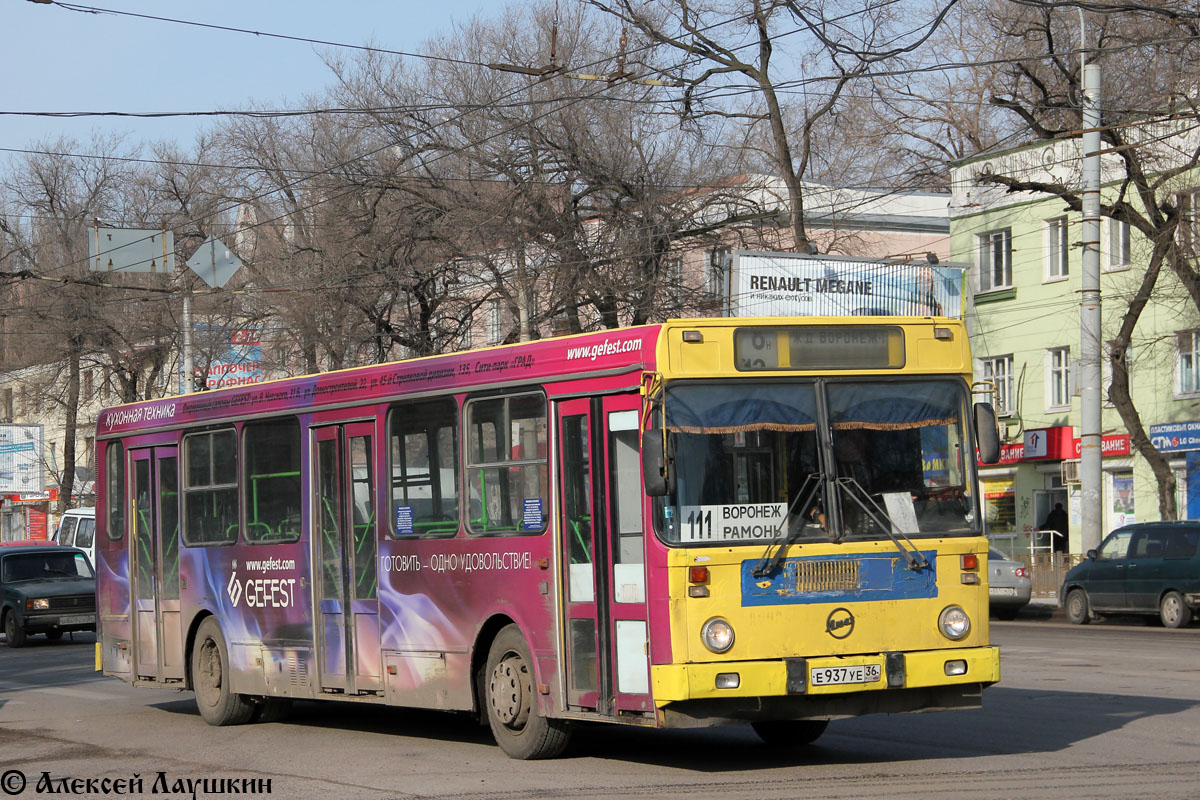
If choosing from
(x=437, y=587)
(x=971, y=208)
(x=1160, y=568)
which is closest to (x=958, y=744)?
(x=437, y=587)

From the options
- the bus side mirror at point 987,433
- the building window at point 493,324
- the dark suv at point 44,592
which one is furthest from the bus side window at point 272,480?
the building window at point 493,324

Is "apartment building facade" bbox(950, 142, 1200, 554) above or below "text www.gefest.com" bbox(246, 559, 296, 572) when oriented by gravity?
above

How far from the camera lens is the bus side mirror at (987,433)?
385 inches

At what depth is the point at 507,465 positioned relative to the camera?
35.3 ft

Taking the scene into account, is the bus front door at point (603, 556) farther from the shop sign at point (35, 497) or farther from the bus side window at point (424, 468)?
the shop sign at point (35, 497)

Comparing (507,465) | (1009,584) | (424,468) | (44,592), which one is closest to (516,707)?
(507,465)

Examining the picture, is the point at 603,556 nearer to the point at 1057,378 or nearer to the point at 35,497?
the point at 1057,378

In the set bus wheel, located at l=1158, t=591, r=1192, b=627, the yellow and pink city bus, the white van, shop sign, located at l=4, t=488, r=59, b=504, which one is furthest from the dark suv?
shop sign, located at l=4, t=488, r=59, b=504

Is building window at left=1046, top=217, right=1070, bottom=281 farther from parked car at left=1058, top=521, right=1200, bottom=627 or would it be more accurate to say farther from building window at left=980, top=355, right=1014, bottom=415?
parked car at left=1058, top=521, right=1200, bottom=627

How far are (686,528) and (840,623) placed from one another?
3.54 ft

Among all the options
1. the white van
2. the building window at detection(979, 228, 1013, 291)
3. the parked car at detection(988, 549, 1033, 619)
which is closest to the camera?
the parked car at detection(988, 549, 1033, 619)

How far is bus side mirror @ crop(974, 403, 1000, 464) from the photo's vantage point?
9.77 meters

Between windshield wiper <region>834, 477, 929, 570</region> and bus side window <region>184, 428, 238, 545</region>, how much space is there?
247 inches

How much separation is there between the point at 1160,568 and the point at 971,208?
18565 mm
